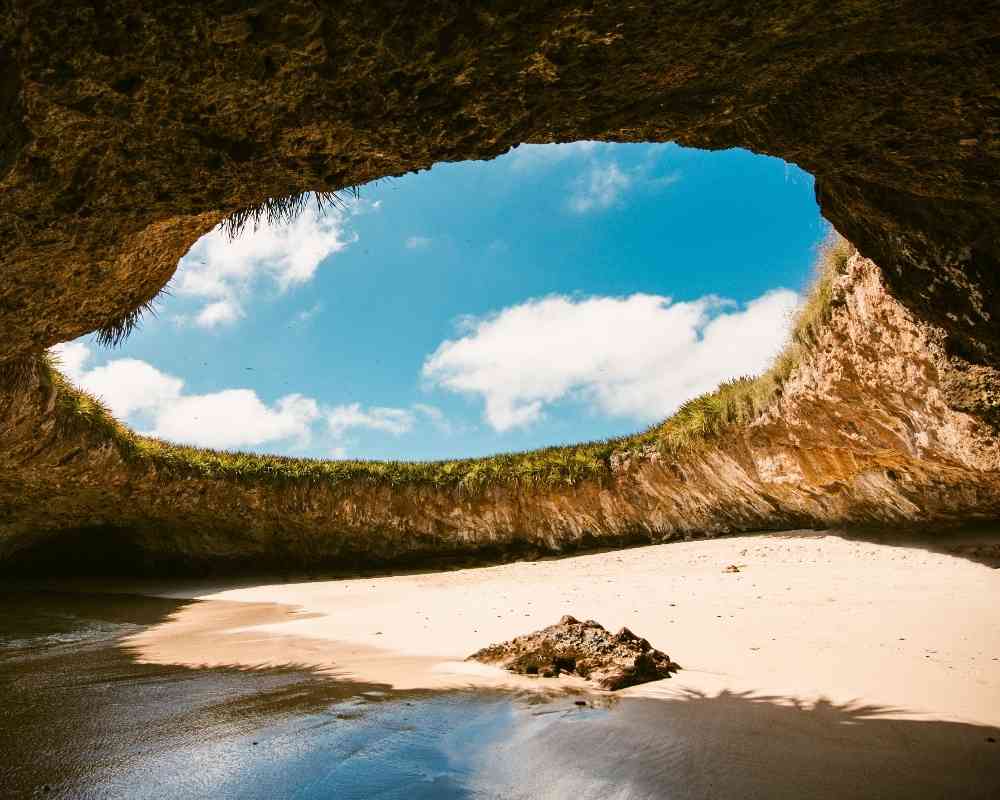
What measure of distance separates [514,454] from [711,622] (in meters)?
7.12

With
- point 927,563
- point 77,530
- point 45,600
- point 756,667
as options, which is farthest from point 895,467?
point 77,530

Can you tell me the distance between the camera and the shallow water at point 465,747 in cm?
205

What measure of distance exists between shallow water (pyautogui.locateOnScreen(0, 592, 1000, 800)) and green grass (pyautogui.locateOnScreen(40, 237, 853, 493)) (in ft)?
16.1

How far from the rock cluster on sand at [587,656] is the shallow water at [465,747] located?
321mm

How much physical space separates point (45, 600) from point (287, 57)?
11.2m

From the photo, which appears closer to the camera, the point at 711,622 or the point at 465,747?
the point at 465,747

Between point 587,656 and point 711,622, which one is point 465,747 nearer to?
point 587,656

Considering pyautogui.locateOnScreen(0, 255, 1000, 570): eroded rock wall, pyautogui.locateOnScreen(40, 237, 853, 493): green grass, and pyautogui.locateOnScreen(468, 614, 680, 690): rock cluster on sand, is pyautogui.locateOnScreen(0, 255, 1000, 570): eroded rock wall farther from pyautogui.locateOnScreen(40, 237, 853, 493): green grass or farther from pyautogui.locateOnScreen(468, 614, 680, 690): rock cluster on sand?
pyautogui.locateOnScreen(468, 614, 680, 690): rock cluster on sand

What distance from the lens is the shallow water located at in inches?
80.7

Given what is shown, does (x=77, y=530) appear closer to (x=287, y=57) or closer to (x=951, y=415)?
(x=287, y=57)

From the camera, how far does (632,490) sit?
34.6ft

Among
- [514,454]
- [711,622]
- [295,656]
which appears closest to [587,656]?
[711,622]

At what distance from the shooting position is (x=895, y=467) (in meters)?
7.23

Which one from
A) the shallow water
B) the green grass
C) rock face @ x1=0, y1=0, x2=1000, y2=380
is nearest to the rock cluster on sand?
the shallow water
